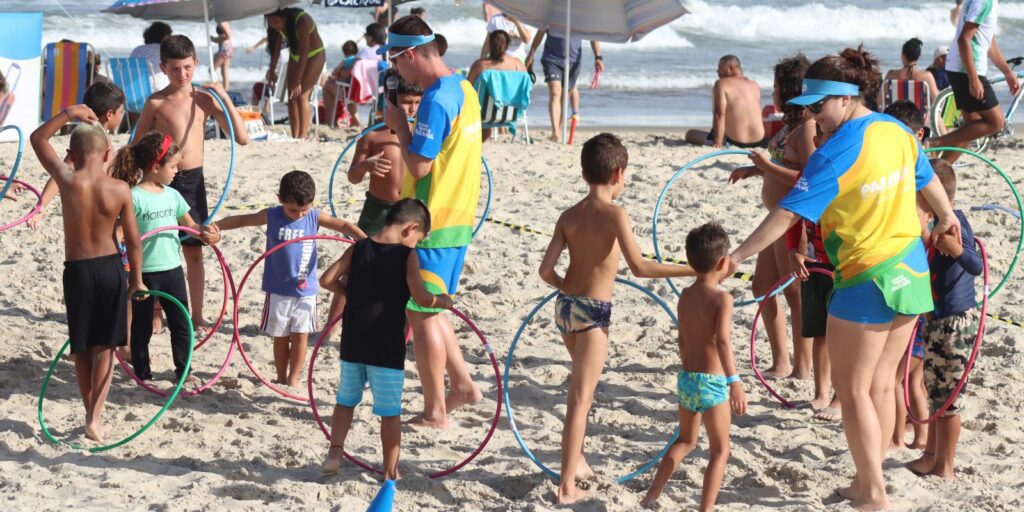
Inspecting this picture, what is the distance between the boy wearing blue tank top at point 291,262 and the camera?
6539mm

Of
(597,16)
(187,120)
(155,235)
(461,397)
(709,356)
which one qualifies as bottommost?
(461,397)

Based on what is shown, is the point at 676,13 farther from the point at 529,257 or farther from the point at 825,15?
the point at 825,15

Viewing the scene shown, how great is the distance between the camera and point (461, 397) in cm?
617

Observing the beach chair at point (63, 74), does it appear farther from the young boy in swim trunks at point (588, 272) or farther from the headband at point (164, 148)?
the young boy in swim trunks at point (588, 272)

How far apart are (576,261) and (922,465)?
189cm

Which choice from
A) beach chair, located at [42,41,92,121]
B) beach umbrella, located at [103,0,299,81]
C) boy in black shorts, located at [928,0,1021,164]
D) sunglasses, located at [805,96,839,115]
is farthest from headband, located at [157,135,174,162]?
beach umbrella, located at [103,0,299,81]

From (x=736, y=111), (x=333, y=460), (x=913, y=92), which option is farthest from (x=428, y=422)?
(x=913, y=92)

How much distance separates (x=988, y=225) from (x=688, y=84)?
14.2 meters

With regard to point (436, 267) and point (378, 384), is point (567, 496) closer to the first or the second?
point (378, 384)

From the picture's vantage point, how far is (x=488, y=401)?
21.7ft

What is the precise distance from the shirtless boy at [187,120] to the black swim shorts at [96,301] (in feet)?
5.09

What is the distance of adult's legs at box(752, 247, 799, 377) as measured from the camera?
22.2ft

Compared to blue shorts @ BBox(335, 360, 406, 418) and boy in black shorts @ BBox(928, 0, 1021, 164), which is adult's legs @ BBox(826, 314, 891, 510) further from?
boy in black shorts @ BBox(928, 0, 1021, 164)

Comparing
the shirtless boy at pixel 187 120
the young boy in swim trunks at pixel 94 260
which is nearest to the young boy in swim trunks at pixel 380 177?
the shirtless boy at pixel 187 120
